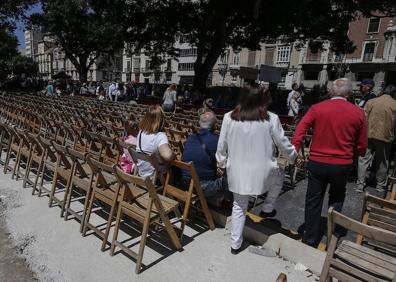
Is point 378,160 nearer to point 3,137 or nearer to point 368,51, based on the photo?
point 3,137

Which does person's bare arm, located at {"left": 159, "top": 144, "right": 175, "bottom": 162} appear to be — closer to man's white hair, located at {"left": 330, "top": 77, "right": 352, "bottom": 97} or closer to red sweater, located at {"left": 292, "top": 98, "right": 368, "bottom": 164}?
red sweater, located at {"left": 292, "top": 98, "right": 368, "bottom": 164}

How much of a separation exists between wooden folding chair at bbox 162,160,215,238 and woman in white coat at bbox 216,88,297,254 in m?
0.41

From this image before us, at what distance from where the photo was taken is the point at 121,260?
3.12 m

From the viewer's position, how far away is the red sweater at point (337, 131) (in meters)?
3.08

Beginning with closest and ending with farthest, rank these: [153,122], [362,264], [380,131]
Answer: [362,264] → [153,122] → [380,131]

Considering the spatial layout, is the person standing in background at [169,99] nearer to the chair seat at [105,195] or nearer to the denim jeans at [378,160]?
the denim jeans at [378,160]

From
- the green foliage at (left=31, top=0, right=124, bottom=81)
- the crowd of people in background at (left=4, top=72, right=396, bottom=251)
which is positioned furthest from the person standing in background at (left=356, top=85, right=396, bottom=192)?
the green foliage at (left=31, top=0, right=124, bottom=81)

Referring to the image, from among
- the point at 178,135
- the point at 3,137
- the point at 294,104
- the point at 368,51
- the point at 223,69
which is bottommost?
the point at 3,137

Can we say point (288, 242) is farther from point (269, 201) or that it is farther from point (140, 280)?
point (140, 280)

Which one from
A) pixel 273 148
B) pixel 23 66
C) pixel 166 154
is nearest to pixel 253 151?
pixel 273 148

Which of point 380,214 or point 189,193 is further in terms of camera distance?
point 189,193

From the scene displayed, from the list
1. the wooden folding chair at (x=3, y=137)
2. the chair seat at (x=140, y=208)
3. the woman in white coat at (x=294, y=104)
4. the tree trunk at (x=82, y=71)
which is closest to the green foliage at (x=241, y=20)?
the woman in white coat at (x=294, y=104)

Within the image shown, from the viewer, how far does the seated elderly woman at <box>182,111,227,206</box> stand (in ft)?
12.2

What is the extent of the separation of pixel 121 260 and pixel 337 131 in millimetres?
2398
